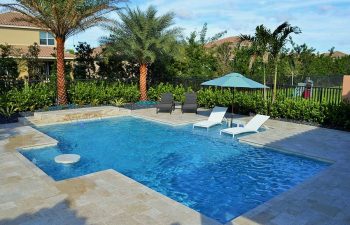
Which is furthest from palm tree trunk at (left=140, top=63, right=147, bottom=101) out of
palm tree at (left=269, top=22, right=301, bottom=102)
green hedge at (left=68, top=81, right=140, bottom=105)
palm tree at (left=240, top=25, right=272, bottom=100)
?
palm tree at (left=269, top=22, right=301, bottom=102)

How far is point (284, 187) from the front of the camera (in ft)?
24.0

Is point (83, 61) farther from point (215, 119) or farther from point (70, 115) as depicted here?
point (215, 119)

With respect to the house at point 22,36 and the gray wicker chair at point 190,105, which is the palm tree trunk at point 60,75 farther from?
the house at point 22,36

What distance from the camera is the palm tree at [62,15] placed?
47.4 ft

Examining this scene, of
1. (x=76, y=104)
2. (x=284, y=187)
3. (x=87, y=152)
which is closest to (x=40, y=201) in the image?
(x=87, y=152)

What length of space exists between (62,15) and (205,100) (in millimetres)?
8507

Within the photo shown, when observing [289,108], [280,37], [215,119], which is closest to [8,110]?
[215,119]

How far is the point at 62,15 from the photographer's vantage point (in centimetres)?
1482

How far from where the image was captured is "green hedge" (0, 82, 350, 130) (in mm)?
12969

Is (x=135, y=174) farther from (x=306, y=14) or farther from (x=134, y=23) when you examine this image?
(x=306, y=14)

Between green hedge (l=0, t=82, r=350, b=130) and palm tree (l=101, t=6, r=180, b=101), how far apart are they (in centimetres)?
201

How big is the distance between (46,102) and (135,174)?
9.36m

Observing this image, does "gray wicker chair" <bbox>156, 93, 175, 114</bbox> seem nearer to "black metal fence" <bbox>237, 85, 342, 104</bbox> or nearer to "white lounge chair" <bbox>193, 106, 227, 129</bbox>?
"white lounge chair" <bbox>193, 106, 227, 129</bbox>

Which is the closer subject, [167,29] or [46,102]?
[46,102]
